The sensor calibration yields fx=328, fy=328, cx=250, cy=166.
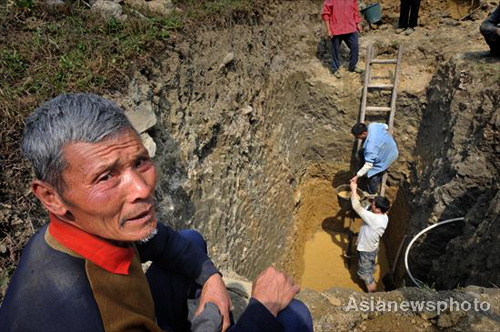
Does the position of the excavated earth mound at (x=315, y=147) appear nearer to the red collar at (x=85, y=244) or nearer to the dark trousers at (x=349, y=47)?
the dark trousers at (x=349, y=47)

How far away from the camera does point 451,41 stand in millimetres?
6395

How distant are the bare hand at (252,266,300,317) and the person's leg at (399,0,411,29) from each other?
7315 mm

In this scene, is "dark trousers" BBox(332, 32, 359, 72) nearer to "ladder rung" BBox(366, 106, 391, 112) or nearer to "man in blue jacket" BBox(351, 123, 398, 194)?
"ladder rung" BBox(366, 106, 391, 112)

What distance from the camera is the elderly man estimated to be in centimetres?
107

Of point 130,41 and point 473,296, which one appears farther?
point 130,41

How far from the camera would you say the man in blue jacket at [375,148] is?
5562 mm

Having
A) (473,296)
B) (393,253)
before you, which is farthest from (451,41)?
(473,296)

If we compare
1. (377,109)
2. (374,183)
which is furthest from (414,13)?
(374,183)

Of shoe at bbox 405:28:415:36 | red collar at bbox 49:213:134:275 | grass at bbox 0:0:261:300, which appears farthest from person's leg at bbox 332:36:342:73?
red collar at bbox 49:213:134:275

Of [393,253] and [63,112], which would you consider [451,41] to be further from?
[63,112]

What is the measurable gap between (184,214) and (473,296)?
8.66 ft

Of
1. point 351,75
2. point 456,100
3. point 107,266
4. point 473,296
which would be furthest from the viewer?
point 351,75

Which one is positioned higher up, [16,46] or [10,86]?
[16,46]

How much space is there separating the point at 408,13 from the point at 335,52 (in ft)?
7.16
